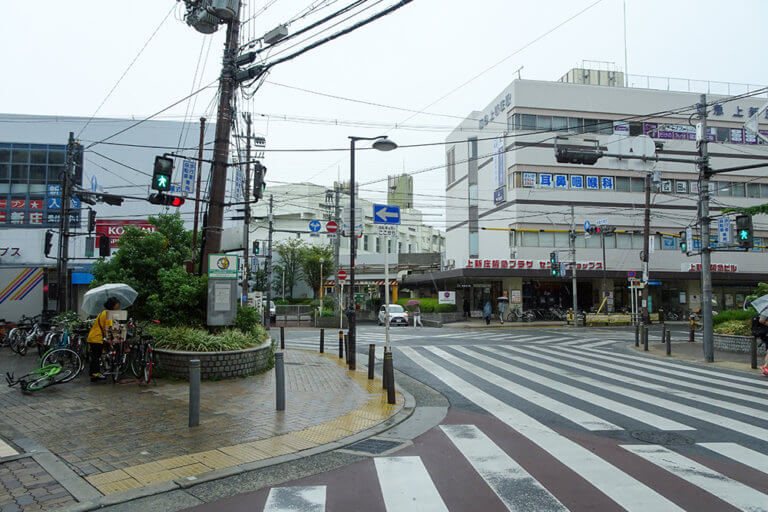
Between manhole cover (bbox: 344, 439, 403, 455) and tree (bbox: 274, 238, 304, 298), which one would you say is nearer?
manhole cover (bbox: 344, 439, 403, 455)

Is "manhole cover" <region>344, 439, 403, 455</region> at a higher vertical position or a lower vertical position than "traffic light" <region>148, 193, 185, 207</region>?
lower

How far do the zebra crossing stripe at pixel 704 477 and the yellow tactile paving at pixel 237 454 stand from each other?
3.66m

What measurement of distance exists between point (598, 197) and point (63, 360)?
38.7 metres

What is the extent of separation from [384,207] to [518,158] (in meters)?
30.0

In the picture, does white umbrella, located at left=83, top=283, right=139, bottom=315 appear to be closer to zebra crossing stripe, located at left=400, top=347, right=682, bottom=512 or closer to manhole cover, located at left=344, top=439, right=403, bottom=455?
manhole cover, located at left=344, top=439, right=403, bottom=455

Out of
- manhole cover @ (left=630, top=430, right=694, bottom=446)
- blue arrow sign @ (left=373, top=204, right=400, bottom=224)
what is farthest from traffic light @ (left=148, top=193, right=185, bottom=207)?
manhole cover @ (left=630, top=430, right=694, bottom=446)

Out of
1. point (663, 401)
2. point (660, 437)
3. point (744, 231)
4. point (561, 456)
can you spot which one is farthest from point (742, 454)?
point (744, 231)

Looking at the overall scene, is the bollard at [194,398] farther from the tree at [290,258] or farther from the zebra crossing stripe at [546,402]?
the tree at [290,258]

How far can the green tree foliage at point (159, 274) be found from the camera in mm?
11305

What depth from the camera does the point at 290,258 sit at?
53.8 metres

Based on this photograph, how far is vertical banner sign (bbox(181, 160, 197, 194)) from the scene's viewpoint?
2325cm

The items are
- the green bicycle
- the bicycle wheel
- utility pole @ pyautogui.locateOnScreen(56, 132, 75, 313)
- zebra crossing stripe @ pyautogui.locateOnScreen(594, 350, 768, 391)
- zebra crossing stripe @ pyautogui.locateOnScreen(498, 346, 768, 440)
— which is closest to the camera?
zebra crossing stripe @ pyautogui.locateOnScreen(498, 346, 768, 440)

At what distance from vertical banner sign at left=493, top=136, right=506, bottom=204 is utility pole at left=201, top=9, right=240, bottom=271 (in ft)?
101

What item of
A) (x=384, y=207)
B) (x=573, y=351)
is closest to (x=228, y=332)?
(x=384, y=207)
